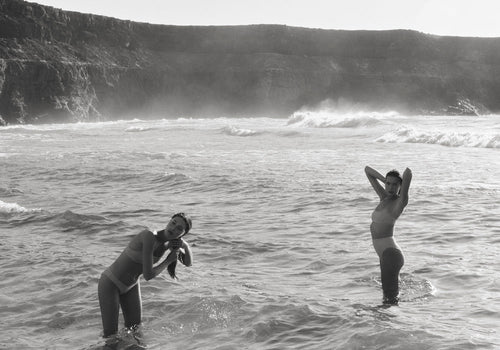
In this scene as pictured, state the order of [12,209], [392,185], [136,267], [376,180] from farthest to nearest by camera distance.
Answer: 1. [12,209]
2. [376,180]
3. [392,185]
4. [136,267]

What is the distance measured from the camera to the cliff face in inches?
2697

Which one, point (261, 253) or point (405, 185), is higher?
point (405, 185)

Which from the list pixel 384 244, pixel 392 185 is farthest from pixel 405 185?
→ pixel 384 244

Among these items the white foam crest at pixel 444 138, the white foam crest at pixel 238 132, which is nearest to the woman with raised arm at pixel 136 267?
the white foam crest at pixel 444 138

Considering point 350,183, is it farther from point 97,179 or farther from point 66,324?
point 66,324

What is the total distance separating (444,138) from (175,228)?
82.6 ft

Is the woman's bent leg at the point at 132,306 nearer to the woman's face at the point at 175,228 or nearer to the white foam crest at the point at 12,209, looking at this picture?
the woman's face at the point at 175,228

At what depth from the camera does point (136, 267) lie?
6.98m

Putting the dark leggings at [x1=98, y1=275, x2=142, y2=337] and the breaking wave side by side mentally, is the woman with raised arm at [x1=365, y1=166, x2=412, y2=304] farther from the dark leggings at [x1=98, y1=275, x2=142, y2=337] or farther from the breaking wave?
the breaking wave

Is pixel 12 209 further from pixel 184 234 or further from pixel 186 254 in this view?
pixel 184 234

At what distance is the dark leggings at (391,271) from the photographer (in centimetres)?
768

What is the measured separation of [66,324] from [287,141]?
1085 inches

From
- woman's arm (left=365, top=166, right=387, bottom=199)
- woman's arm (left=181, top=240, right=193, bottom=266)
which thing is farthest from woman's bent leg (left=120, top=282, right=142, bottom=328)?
woman's arm (left=365, top=166, right=387, bottom=199)

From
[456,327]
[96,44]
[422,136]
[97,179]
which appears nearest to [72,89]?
[96,44]
